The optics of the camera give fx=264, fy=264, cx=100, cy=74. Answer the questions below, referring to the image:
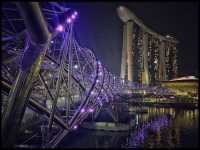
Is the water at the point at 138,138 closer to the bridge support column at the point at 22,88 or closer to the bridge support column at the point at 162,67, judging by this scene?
the bridge support column at the point at 22,88

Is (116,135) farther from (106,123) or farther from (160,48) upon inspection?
(160,48)

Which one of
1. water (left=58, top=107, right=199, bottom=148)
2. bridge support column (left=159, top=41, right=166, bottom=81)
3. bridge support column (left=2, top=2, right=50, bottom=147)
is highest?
bridge support column (left=159, top=41, right=166, bottom=81)

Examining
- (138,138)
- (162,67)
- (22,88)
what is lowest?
(138,138)

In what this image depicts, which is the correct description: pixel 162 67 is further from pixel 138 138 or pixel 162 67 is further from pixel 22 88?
pixel 22 88

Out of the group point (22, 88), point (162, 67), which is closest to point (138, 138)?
point (22, 88)

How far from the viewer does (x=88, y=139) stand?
25.7 m

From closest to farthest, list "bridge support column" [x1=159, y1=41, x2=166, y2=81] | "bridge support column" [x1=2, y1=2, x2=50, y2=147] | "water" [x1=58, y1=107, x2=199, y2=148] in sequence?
"bridge support column" [x1=2, y1=2, x2=50, y2=147]
"water" [x1=58, y1=107, x2=199, y2=148]
"bridge support column" [x1=159, y1=41, x2=166, y2=81]

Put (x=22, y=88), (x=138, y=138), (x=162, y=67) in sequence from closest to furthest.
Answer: (x=22, y=88)
(x=138, y=138)
(x=162, y=67)

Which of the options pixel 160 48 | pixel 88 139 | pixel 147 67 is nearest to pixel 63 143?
pixel 88 139

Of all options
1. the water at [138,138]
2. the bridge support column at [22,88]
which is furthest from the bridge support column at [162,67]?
the bridge support column at [22,88]

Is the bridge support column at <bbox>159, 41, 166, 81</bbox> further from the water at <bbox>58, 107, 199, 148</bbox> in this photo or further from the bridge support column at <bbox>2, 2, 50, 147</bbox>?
the bridge support column at <bbox>2, 2, 50, 147</bbox>

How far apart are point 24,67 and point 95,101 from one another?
590 inches

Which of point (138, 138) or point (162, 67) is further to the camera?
point (162, 67)

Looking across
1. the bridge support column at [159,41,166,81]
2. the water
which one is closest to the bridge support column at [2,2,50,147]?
the water
